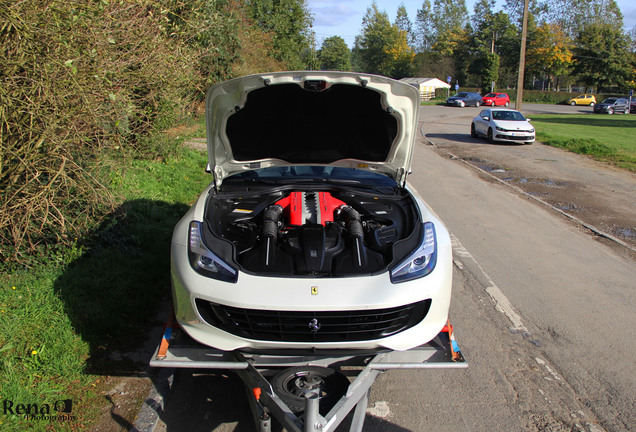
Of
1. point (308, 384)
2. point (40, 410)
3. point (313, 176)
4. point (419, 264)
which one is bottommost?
point (40, 410)

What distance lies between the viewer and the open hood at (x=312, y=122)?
3988mm

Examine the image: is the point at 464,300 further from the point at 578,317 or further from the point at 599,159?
the point at 599,159

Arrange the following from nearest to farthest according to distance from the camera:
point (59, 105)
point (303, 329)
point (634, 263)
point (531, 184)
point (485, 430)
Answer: point (303, 329) → point (485, 430) → point (59, 105) → point (634, 263) → point (531, 184)

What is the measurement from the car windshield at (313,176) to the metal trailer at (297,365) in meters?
1.62

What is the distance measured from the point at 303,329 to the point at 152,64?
14.1ft

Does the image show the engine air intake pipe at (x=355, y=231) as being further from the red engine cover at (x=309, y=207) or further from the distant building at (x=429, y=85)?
the distant building at (x=429, y=85)

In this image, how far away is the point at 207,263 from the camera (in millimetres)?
3307

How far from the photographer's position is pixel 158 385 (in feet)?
11.7

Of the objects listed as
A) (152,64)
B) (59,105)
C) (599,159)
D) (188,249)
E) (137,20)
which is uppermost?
(137,20)

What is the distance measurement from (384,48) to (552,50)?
128 feet

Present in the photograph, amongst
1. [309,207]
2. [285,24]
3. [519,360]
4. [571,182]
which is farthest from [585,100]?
[309,207]

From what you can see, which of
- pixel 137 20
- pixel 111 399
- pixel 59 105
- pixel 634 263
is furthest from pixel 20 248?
pixel 634 263

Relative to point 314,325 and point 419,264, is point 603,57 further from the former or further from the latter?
point 314,325

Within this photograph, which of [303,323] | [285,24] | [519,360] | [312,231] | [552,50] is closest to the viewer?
[303,323]
